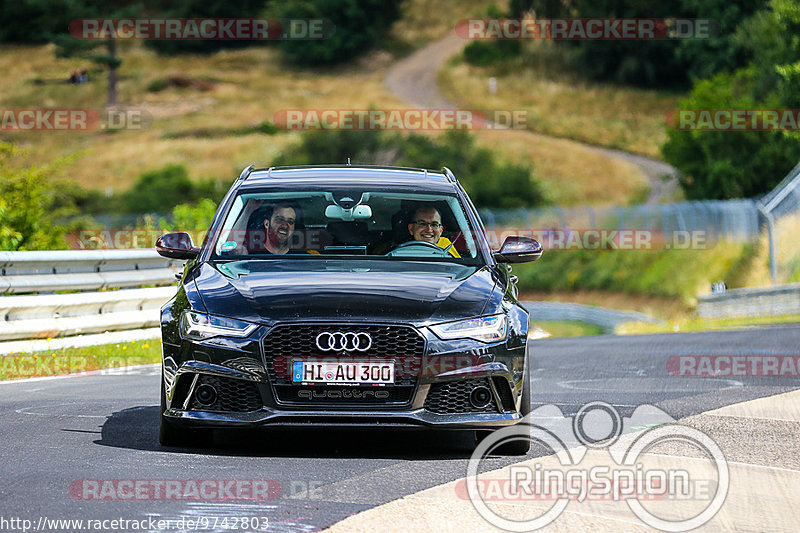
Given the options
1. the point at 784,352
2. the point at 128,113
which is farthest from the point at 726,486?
the point at 128,113

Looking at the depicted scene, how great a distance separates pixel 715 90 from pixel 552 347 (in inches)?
1889

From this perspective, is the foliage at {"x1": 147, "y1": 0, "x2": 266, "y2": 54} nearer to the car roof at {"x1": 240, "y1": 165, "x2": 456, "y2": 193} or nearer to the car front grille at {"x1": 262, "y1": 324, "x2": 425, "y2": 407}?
the car roof at {"x1": 240, "y1": 165, "x2": 456, "y2": 193}

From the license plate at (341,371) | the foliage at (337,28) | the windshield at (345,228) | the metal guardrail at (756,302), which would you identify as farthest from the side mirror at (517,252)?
the foliage at (337,28)

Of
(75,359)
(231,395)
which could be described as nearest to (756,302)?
(75,359)

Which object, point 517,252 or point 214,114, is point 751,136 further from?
point 214,114

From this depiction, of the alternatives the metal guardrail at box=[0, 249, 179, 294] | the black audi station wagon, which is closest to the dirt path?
the metal guardrail at box=[0, 249, 179, 294]

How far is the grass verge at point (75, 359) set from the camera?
516 inches

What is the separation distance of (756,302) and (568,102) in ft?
240

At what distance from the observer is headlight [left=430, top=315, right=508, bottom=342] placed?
749 cm

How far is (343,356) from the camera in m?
7.38

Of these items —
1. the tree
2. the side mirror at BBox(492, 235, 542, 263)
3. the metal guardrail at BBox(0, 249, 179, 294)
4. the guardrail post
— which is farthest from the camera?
the tree

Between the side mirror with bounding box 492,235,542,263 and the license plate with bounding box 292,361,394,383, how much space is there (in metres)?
1.63

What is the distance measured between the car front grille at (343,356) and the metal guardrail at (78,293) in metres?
6.74

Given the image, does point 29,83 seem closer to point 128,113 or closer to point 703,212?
point 128,113
